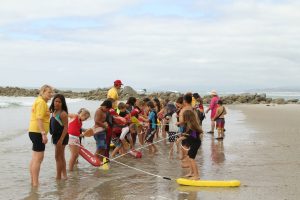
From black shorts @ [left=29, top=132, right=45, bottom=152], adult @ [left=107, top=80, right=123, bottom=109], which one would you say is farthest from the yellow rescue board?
adult @ [left=107, top=80, right=123, bottom=109]

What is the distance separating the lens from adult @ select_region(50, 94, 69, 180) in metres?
8.45

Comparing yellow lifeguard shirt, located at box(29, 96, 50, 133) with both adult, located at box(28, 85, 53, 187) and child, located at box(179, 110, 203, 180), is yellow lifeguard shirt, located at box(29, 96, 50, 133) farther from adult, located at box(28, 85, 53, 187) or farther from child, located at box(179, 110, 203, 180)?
child, located at box(179, 110, 203, 180)

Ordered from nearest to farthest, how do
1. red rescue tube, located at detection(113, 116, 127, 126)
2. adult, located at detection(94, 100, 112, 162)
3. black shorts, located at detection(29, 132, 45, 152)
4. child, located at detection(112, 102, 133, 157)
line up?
black shorts, located at detection(29, 132, 45, 152) < adult, located at detection(94, 100, 112, 162) < red rescue tube, located at detection(113, 116, 127, 126) < child, located at detection(112, 102, 133, 157)

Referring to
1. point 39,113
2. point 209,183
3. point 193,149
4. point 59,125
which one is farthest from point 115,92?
point 209,183

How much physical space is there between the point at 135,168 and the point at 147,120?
331 centimetres

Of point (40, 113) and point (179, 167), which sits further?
point (179, 167)

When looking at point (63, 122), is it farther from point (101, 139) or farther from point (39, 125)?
point (101, 139)

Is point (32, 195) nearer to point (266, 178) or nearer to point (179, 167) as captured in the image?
point (179, 167)

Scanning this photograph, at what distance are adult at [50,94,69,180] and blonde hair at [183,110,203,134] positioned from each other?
7.46 feet

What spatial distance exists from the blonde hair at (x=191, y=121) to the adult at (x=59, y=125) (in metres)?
2.27

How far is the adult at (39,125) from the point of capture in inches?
308

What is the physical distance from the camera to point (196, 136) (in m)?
8.84

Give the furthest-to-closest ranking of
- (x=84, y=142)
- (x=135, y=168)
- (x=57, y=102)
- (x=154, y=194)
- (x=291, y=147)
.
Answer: (x=84, y=142)
(x=291, y=147)
(x=135, y=168)
(x=57, y=102)
(x=154, y=194)

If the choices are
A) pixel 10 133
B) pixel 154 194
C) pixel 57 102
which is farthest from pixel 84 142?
pixel 154 194
